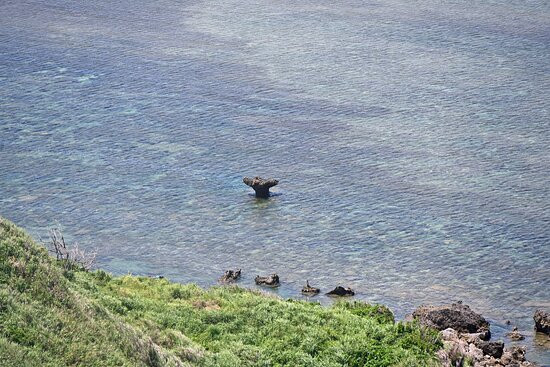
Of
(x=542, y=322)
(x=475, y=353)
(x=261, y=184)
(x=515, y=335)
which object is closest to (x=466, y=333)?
(x=515, y=335)

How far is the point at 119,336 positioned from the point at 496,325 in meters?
32.5

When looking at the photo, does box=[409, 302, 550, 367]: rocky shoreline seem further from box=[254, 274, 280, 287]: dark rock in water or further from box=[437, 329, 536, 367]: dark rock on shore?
box=[254, 274, 280, 287]: dark rock in water

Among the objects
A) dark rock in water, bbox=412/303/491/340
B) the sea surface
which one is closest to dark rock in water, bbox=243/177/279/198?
the sea surface

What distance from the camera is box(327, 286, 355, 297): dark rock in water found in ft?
228

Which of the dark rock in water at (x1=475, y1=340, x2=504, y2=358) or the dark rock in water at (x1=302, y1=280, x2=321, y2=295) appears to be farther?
the dark rock in water at (x1=302, y1=280, x2=321, y2=295)

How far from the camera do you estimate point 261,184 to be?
3383 inches

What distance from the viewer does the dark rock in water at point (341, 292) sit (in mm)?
69438

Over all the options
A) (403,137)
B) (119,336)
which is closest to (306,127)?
(403,137)

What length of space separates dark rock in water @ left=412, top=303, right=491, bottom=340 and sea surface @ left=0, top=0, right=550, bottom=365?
120 inches

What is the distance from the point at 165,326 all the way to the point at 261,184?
38.4m

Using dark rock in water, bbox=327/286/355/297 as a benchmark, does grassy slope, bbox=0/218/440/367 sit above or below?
above

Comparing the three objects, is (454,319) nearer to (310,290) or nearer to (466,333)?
(466,333)

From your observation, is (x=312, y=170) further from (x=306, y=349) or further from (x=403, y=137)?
(x=306, y=349)

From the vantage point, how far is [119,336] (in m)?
40.8
